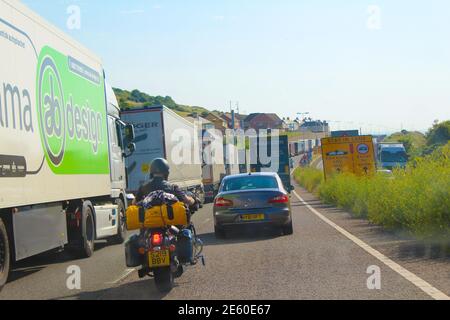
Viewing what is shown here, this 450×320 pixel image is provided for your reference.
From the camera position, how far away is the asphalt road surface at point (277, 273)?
8680mm

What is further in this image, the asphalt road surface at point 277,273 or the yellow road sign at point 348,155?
the yellow road sign at point 348,155

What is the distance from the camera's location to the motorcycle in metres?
8.77

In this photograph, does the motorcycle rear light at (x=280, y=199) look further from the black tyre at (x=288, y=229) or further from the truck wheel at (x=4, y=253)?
the truck wheel at (x=4, y=253)

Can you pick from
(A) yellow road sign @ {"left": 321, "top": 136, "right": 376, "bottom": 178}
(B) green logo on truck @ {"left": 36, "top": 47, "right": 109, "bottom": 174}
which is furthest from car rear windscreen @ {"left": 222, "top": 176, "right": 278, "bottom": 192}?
(A) yellow road sign @ {"left": 321, "top": 136, "right": 376, "bottom": 178}

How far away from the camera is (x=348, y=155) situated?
35.7 m

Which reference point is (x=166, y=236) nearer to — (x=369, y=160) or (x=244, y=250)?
(x=244, y=250)

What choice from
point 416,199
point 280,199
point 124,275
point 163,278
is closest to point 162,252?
point 163,278

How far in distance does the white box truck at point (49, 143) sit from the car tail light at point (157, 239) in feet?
6.82

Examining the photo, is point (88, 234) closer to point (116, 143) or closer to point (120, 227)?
point (120, 227)

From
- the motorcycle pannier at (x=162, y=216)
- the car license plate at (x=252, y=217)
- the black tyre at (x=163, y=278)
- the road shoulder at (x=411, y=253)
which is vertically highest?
the motorcycle pannier at (x=162, y=216)

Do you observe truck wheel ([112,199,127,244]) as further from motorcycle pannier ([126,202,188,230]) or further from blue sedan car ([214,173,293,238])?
motorcycle pannier ([126,202,188,230])

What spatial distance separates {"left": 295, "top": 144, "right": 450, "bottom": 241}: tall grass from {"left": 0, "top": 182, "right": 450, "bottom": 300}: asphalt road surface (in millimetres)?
539

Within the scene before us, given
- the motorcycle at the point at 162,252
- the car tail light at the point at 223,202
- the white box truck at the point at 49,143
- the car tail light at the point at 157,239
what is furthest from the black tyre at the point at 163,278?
the car tail light at the point at 223,202
